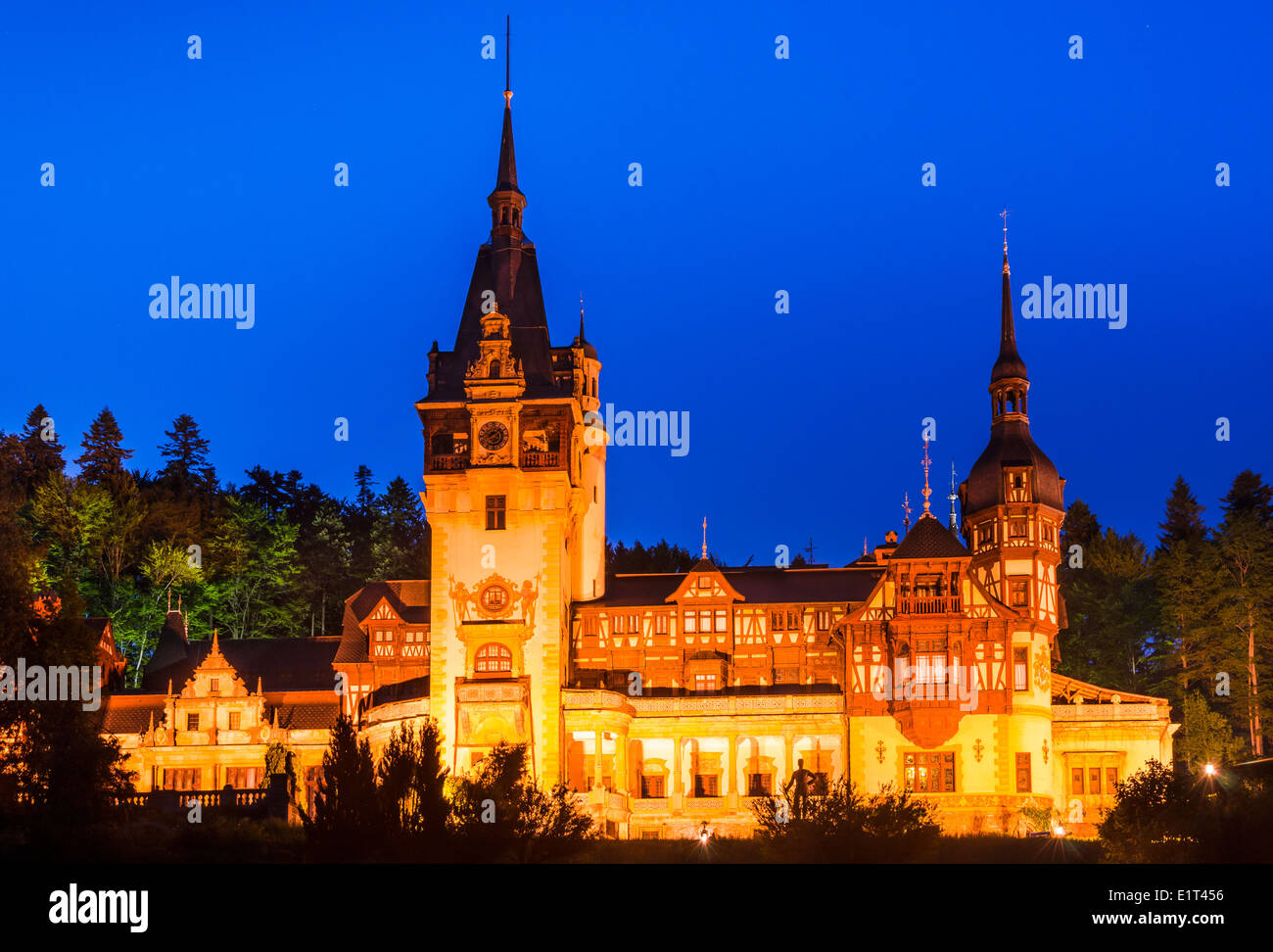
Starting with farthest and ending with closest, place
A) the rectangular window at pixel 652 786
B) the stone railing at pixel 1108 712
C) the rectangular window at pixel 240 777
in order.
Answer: the rectangular window at pixel 240 777 < the rectangular window at pixel 652 786 < the stone railing at pixel 1108 712

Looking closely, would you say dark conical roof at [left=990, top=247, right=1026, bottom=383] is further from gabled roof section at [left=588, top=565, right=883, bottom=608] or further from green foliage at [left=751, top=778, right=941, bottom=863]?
green foliage at [left=751, top=778, right=941, bottom=863]

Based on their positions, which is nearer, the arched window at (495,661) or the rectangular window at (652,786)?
the arched window at (495,661)

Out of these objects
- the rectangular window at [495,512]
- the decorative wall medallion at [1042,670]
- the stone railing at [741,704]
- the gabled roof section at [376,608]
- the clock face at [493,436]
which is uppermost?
the clock face at [493,436]

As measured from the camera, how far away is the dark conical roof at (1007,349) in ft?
282

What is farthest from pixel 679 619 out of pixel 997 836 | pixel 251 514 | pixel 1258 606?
pixel 251 514

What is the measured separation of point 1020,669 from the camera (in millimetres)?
78438

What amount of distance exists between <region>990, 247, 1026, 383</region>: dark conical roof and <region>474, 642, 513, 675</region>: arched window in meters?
28.0

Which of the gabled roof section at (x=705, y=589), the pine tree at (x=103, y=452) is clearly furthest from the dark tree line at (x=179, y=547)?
the gabled roof section at (x=705, y=589)

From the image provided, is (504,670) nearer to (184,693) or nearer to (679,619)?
(679,619)

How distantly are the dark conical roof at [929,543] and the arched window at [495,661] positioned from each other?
18.5 m

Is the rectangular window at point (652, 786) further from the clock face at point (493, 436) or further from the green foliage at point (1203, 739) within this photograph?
the green foliage at point (1203, 739)

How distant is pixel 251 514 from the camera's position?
11156 cm

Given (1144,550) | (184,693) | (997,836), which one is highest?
(1144,550)
